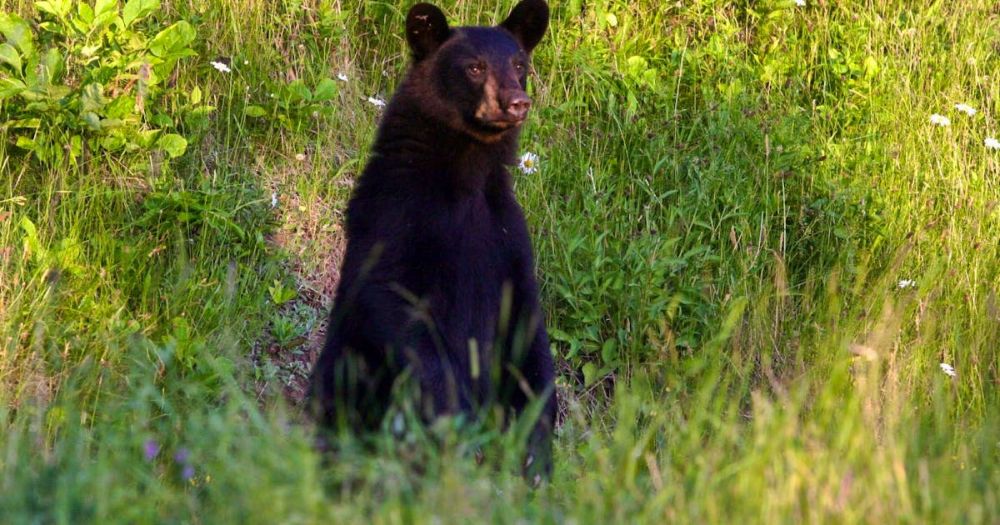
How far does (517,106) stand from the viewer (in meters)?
4.68

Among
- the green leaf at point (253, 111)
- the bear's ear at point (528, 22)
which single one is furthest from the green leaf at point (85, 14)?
the bear's ear at point (528, 22)

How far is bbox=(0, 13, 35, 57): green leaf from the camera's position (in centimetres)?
550

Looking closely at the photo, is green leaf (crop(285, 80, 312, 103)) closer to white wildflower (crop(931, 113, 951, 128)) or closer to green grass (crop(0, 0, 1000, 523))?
green grass (crop(0, 0, 1000, 523))

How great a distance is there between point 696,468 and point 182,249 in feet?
9.09

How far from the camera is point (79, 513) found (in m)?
3.00

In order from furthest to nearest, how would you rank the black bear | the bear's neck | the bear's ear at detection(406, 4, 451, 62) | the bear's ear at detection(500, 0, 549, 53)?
the bear's ear at detection(500, 0, 549, 53), the bear's ear at detection(406, 4, 451, 62), the bear's neck, the black bear

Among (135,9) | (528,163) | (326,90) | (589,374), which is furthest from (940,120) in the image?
(135,9)

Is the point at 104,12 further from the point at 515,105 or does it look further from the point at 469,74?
the point at 515,105

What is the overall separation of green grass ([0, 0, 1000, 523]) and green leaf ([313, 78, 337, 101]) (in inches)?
7.9

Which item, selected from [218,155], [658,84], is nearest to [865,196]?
[658,84]

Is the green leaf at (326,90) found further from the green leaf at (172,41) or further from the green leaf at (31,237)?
the green leaf at (31,237)

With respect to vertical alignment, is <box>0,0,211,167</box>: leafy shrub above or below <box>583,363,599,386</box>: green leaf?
above

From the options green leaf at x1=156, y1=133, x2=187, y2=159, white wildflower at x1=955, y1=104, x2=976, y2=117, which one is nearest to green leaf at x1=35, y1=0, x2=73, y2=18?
green leaf at x1=156, y1=133, x2=187, y2=159

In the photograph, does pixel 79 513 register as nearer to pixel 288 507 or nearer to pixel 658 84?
pixel 288 507
